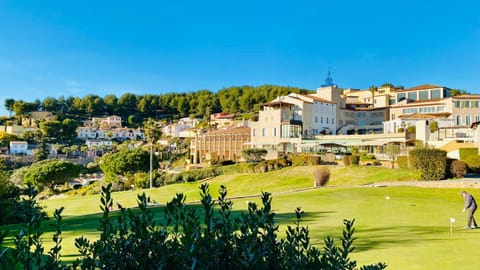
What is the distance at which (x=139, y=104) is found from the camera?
188m

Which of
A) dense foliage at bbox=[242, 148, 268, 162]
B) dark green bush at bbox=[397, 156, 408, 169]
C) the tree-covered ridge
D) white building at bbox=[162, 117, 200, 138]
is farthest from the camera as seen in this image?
the tree-covered ridge

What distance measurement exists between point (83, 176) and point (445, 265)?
302ft

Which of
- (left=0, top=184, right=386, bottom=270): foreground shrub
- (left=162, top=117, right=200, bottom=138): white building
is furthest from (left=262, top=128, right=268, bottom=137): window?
(left=0, top=184, right=386, bottom=270): foreground shrub

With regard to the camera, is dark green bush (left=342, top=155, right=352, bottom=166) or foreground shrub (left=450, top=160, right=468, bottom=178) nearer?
foreground shrub (left=450, top=160, right=468, bottom=178)

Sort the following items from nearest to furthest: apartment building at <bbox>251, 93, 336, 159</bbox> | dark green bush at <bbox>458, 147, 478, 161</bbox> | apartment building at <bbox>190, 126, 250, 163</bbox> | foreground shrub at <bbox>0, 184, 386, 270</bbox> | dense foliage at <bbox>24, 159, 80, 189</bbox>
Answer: foreground shrub at <bbox>0, 184, 386, 270</bbox>, dark green bush at <bbox>458, 147, 478, 161</bbox>, dense foliage at <bbox>24, 159, 80, 189</bbox>, apartment building at <bbox>251, 93, 336, 159</bbox>, apartment building at <bbox>190, 126, 250, 163</bbox>

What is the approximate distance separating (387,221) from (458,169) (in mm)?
19678

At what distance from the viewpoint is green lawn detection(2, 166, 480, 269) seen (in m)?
11.2

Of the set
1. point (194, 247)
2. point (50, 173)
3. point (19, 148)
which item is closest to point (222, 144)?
point (50, 173)

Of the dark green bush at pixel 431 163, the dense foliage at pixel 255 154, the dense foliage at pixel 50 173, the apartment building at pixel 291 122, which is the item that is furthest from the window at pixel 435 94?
the dense foliage at pixel 50 173

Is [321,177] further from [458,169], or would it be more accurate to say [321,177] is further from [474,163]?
[474,163]

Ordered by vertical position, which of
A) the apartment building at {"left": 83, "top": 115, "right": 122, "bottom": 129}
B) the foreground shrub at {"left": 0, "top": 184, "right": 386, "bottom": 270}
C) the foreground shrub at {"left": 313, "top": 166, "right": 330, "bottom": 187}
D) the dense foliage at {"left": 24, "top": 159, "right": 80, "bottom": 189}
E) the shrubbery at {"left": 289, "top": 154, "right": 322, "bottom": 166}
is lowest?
the dense foliage at {"left": 24, "top": 159, "right": 80, "bottom": 189}

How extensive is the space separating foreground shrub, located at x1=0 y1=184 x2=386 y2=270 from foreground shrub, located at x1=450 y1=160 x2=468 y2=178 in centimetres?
3540

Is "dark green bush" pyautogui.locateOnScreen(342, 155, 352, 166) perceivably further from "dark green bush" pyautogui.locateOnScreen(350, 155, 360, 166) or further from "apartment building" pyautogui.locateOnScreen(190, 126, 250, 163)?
"apartment building" pyautogui.locateOnScreen(190, 126, 250, 163)

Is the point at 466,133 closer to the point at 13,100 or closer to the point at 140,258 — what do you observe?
the point at 140,258
